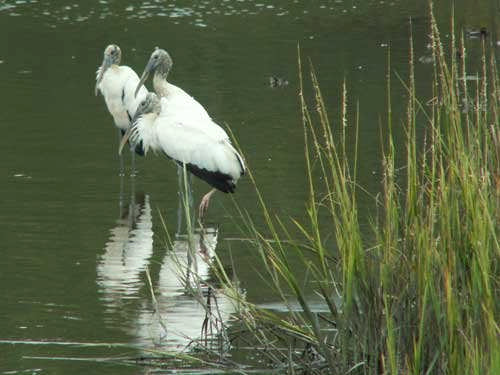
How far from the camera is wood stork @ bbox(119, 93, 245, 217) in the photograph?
9.34 m

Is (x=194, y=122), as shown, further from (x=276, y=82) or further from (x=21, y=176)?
(x=276, y=82)

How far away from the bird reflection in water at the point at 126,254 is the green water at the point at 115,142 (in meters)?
0.02

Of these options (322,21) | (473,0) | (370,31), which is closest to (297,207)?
(370,31)

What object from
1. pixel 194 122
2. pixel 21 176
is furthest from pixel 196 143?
pixel 21 176

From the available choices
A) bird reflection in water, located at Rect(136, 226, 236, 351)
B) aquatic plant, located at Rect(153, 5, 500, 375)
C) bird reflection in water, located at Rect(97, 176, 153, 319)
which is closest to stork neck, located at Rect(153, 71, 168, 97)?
bird reflection in water, located at Rect(97, 176, 153, 319)

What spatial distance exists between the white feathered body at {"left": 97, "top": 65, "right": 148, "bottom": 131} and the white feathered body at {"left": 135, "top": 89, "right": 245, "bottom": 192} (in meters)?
1.89

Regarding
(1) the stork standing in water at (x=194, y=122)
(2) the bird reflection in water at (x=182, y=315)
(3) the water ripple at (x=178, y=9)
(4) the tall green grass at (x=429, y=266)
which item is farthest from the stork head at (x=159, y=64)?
(3) the water ripple at (x=178, y=9)

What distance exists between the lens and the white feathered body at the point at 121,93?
12.1 meters

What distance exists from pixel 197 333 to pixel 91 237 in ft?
8.44

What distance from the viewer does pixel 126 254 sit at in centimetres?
830

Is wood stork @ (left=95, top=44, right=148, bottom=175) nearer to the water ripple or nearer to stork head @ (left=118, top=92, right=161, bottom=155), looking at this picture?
stork head @ (left=118, top=92, right=161, bottom=155)

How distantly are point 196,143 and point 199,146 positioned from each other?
4cm

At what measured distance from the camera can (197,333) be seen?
6352mm

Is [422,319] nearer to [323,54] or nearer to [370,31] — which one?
[323,54]
